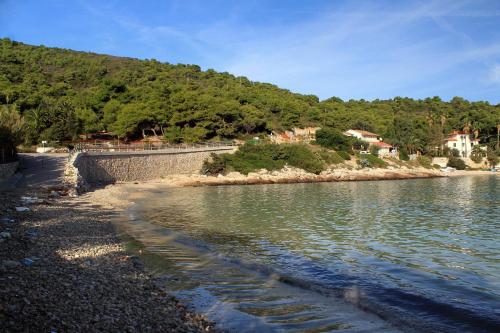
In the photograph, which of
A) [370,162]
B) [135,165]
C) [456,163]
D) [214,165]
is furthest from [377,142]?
[135,165]

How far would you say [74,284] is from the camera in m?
8.67

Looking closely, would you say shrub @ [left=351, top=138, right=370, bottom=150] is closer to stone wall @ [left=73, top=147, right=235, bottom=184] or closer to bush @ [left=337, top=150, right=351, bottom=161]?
bush @ [left=337, top=150, right=351, bottom=161]

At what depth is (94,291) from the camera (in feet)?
27.7

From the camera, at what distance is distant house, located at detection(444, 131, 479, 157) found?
318ft

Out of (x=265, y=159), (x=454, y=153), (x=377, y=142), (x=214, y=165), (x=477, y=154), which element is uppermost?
(x=377, y=142)

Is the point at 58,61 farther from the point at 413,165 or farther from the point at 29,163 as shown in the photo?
the point at 413,165

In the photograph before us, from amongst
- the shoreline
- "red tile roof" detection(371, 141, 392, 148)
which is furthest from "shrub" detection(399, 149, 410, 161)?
the shoreline

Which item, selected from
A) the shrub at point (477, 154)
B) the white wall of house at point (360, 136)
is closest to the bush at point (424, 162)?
the white wall of house at point (360, 136)

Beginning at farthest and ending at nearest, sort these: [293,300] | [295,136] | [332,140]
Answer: [295,136], [332,140], [293,300]

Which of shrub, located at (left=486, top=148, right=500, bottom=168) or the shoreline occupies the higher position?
shrub, located at (left=486, top=148, right=500, bottom=168)

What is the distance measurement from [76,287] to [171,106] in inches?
2338

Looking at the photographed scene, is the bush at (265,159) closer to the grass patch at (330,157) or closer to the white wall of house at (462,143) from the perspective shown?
the grass patch at (330,157)

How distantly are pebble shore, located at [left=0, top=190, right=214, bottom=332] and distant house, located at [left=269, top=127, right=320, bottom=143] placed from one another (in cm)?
6034

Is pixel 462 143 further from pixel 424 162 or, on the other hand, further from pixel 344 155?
pixel 344 155
